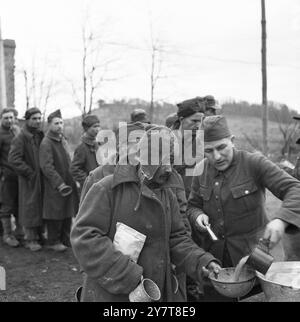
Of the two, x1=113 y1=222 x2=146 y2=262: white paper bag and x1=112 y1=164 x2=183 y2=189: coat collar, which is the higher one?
x1=112 y1=164 x2=183 y2=189: coat collar

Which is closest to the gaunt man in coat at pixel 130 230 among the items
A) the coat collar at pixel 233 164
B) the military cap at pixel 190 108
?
the coat collar at pixel 233 164

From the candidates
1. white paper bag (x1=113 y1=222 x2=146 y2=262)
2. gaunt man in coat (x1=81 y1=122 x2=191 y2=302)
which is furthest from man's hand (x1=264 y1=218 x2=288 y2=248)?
white paper bag (x1=113 y1=222 x2=146 y2=262)

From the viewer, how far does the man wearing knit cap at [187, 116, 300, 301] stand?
2.98 m

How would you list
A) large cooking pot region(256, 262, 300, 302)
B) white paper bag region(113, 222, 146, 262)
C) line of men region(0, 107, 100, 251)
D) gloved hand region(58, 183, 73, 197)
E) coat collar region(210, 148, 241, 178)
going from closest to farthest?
large cooking pot region(256, 262, 300, 302) → white paper bag region(113, 222, 146, 262) → coat collar region(210, 148, 241, 178) → gloved hand region(58, 183, 73, 197) → line of men region(0, 107, 100, 251)

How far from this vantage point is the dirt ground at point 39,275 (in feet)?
15.5

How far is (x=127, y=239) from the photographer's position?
238 cm

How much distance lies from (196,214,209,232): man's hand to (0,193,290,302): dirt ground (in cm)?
177

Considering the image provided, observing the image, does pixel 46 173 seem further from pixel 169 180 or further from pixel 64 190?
pixel 169 180

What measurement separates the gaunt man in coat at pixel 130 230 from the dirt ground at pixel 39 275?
223 cm

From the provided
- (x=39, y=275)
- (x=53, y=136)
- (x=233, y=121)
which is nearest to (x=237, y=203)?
(x=39, y=275)

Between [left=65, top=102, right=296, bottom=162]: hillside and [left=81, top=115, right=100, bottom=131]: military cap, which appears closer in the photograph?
[left=81, top=115, right=100, bottom=131]: military cap

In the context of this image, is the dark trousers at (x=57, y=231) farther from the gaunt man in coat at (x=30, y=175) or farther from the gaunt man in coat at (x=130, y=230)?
the gaunt man in coat at (x=130, y=230)

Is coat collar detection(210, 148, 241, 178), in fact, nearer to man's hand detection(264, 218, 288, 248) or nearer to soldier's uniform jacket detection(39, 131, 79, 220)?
man's hand detection(264, 218, 288, 248)
